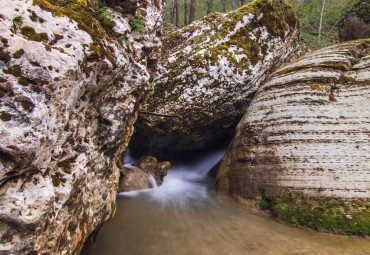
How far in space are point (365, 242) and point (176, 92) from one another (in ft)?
16.3

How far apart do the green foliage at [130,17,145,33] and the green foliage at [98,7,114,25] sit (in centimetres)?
39

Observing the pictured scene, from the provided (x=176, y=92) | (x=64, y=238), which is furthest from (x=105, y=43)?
(x=176, y=92)

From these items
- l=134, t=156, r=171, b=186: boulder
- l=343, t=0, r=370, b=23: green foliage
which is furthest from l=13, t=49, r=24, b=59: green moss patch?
l=343, t=0, r=370, b=23: green foliage

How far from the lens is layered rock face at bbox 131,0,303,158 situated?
20.7 feet

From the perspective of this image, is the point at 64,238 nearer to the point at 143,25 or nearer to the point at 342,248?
the point at 143,25

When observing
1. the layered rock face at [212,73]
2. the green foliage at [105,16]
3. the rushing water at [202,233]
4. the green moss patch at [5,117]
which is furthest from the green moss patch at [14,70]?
the layered rock face at [212,73]

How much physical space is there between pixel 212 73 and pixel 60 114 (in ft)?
16.4

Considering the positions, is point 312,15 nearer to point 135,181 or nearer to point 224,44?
point 224,44

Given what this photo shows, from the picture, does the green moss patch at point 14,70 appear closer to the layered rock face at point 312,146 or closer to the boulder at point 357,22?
the layered rock face at point 312,146

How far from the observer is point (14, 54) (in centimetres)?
162

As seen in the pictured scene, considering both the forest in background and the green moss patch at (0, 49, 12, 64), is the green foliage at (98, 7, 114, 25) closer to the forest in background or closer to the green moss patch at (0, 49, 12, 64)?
the green moss patch at (0, 49, 12, 64)

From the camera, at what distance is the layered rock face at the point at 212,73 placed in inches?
249

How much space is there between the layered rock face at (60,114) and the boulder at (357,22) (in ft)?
29.8

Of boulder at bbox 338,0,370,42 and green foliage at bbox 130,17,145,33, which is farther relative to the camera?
boulder at bbox 338,0,370,42
